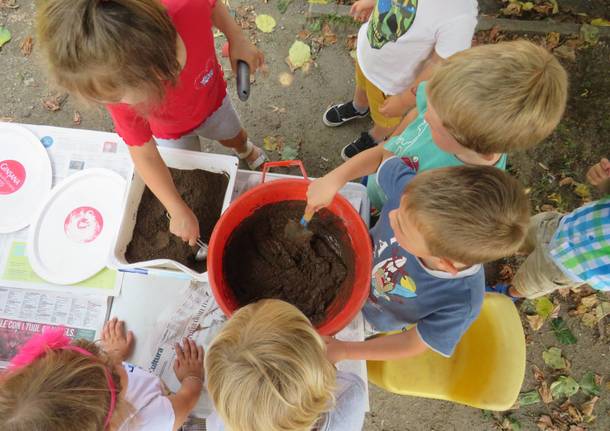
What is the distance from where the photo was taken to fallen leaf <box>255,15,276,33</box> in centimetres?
281

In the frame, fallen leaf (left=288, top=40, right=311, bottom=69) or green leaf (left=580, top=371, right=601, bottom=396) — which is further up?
fallen leaf (left=288, top=40, right=311, bottom=69)

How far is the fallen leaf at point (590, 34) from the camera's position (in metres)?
2.88

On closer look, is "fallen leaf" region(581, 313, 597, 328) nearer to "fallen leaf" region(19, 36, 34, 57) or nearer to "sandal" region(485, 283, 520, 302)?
"sandal" region(485, 283, 520, 302)

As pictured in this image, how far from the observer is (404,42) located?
1605mm

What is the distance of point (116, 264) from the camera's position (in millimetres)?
1386

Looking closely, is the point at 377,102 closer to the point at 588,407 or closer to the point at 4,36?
the point at 588,407

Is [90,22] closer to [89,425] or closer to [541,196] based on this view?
[89,425]

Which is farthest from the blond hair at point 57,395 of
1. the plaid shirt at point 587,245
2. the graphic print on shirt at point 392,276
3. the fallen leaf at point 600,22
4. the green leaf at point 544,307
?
the fallen leaf at point 600,22

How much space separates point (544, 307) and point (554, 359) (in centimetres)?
30

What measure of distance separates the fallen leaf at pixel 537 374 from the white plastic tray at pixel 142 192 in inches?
80.5

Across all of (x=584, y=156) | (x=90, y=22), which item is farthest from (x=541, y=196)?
(x=90, y=22)

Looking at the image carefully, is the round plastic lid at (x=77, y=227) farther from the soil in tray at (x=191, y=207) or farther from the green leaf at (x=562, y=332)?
the green leaf at (x=562, y=332)

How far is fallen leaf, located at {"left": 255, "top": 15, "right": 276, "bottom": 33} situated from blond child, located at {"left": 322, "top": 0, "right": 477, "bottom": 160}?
98cm

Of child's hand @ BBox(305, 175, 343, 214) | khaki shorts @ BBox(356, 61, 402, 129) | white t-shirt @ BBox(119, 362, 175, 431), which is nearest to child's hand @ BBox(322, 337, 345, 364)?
child's hand @ BBox(305, 175, 343, 214)
